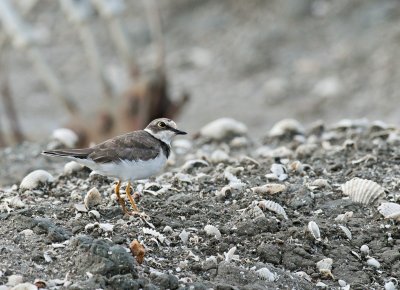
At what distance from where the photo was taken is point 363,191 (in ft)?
21.8

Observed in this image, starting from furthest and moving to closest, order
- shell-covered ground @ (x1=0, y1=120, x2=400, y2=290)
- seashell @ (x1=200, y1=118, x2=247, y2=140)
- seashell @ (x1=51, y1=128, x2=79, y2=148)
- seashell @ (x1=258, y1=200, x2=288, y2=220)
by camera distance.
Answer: seashell @ (x1=200, y1=118, x2=247, y2=140)
seashell @ (x1=51, y1=128, x2=79, y2=148)
seashell @ (x1=258, y1=200, x2=288, y2=220)
shell-covered ground @ (x1=0, y1=120, x2=400, y2=290)

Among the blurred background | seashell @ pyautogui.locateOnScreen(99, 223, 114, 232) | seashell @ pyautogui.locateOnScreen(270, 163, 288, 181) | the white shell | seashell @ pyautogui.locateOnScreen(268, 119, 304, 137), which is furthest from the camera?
the blurred background

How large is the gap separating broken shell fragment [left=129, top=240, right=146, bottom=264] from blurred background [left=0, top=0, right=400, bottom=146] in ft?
21.2

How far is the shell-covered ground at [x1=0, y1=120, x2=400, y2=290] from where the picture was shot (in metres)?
5.15

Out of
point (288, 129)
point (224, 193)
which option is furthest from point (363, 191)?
point (288, 129)

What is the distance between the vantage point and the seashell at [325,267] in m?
5.54

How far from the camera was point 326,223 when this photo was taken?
244 inches

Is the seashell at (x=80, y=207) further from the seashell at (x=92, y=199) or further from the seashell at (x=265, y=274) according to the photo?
the seashell at (x=265, y=274)

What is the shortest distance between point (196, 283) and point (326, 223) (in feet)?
4.90

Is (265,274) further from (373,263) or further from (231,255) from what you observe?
(373,263)

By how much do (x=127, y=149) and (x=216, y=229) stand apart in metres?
0.91

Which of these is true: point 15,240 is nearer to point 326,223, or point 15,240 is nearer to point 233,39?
point 326,223

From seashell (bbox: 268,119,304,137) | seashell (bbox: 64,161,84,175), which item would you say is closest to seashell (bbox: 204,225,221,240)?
seashell (bbox: 64,161,84,175)

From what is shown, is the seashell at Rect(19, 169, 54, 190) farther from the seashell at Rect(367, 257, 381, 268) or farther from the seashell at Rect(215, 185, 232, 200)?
the seashell at Rect(367, 257, 381, 268)
